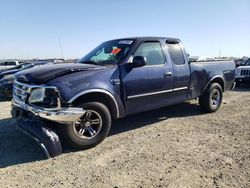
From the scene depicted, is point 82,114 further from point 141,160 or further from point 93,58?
point 93,58

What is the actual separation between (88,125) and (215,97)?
4188mm

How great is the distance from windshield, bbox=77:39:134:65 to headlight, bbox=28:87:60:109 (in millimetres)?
1427

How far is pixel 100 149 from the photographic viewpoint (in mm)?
4566

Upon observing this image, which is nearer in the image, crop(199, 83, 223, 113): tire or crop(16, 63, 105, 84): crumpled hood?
crop(16, 63, 105, 84): crumpled hood

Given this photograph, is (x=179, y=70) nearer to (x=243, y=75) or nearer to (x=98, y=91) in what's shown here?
(x=98, y=91)

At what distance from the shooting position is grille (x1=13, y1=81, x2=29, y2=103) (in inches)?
173

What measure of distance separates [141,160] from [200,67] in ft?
11.6

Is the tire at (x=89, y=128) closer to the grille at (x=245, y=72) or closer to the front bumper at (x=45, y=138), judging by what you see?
the front bumper at (x=45, y=138)

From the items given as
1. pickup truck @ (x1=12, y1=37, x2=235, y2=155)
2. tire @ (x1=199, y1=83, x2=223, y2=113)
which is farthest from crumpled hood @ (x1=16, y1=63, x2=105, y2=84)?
tire @ (x1=199, y1=83, x2=223, y2=113)

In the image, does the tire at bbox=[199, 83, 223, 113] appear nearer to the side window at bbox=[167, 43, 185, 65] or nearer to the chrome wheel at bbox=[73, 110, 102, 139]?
the side window at bbox=[167, 43, 185, 65]

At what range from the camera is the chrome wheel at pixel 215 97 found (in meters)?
7.21

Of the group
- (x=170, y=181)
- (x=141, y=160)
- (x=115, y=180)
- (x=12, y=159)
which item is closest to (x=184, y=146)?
(x=141, y=160)

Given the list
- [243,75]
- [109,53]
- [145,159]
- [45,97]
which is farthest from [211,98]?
[243,75]

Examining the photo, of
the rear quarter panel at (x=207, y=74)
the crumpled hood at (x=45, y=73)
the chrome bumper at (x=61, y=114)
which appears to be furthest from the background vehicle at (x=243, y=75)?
the chrome bumper at (x=61, y=114)
